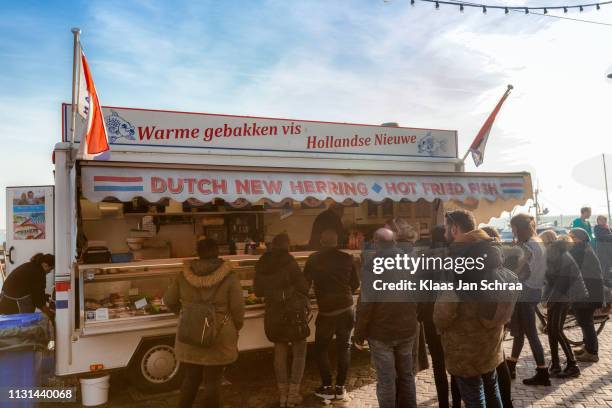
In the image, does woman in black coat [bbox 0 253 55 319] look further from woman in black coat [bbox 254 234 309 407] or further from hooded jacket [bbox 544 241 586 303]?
hooded jacket [bbox 544 241 586 303]

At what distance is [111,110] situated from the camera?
6520 millimetres

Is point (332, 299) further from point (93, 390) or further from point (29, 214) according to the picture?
point (29, 214)

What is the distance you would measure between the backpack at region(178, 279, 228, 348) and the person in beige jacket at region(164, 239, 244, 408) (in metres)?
0.05

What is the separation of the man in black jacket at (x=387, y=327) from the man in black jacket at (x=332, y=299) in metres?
1.13

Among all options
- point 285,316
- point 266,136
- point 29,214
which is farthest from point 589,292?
point 29,214

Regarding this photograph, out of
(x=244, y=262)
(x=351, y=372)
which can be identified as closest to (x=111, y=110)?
(x=244, y=262)

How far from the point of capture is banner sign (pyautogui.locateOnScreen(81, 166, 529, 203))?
533 centimetres

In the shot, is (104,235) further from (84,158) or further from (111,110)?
(84,158)

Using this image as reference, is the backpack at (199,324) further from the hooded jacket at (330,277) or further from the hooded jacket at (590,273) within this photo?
the hooded jacket at (590,273)

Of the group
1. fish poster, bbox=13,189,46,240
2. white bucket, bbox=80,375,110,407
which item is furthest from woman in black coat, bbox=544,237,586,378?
fish poster, bbox=13,189,46,240

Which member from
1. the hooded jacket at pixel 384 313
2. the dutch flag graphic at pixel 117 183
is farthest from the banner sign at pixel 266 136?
the hooded jacket at pixel 384 313

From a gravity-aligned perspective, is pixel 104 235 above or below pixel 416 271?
above

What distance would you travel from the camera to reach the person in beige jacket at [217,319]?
169 inches

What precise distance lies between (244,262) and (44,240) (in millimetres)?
4141
